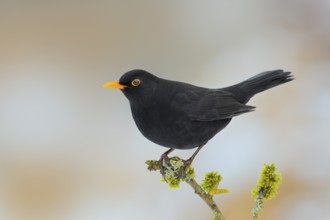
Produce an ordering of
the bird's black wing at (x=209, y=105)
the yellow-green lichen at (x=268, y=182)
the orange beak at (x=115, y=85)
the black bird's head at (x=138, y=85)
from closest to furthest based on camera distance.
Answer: the yellow-green lichen at (x=268, y=182), the orange beak at (x=115, y=85), the black bird's head at (x=138, y=85), the bird's black wing at (x=209, y=105)

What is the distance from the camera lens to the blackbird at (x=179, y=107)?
Result: 2162mm

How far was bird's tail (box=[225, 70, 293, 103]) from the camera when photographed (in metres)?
2.36

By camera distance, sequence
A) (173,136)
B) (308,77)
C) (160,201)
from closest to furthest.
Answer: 1. (173,136)
2. (160,201)
3. (308,77)

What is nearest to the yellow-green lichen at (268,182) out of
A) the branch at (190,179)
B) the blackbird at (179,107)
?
the branch at (190,179)

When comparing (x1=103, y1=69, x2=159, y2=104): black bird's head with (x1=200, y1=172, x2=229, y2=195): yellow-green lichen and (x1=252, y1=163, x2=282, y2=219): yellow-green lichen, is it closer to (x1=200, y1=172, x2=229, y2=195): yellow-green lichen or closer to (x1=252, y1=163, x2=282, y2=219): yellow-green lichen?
(x1=200, y1=172, x2=229, y2=195): yellow-green lichen

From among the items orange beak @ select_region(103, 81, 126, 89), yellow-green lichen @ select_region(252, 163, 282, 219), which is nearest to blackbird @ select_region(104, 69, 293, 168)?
orange beak @ select_region(103, 81, 126, 89)

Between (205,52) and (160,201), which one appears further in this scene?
(205,52)

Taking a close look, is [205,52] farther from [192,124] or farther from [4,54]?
[192,124]

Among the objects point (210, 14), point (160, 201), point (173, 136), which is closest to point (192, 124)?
point (173, 136)

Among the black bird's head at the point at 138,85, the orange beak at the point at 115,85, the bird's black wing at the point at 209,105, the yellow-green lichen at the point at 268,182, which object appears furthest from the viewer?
the bird's black wing at the point at 209,105

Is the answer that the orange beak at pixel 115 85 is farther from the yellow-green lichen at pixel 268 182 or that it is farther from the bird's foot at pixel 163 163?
the yellow-green lichen at pixel 268 182

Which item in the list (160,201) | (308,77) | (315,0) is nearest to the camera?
(160,201)

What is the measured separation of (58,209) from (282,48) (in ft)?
8.56

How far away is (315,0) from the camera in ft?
17.5
